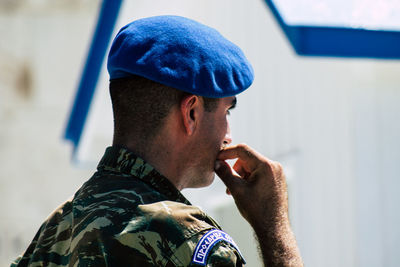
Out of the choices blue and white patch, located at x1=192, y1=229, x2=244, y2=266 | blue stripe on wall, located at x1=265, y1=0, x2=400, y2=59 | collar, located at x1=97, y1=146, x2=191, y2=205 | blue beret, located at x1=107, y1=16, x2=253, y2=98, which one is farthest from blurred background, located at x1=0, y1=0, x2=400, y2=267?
blue and white patch, located at x1=192, y1=229, x2=244, y2=266

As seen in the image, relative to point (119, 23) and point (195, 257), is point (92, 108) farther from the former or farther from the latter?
point (195, 257)

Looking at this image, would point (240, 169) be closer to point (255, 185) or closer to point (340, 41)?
point (255, 185)

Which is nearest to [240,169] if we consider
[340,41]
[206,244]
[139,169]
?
[139,169]

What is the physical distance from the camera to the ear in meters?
1.98

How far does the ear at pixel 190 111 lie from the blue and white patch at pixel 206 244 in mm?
377

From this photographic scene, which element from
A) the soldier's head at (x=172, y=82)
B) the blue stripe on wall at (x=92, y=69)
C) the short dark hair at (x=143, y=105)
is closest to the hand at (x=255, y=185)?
the soldier's head at (x=172, y=82)

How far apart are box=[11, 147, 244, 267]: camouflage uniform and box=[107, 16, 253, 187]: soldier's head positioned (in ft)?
0.33

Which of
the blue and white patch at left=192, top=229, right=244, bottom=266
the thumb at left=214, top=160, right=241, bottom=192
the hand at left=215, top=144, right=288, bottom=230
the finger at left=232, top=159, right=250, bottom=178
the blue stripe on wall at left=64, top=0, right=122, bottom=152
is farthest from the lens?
the blue stripe on wall at left=64, top=0, right=122, bottom=152

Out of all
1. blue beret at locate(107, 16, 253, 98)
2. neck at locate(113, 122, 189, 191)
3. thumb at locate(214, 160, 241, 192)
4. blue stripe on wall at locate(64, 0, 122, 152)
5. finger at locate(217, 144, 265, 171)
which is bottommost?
blue stripe on wall at locate(64, 0, 122, 152)

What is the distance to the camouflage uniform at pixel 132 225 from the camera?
1717mm

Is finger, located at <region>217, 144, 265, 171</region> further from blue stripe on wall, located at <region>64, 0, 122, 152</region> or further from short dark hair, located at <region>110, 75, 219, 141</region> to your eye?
blue stripe on wall, located at <region>64, 0, 122, 152</region>

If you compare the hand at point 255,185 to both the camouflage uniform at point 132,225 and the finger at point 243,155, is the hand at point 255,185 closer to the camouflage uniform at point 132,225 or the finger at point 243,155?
the finger at point 243,155

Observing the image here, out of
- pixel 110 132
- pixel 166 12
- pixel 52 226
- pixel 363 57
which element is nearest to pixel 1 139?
pixel 110 132

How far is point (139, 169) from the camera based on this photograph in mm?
1941
